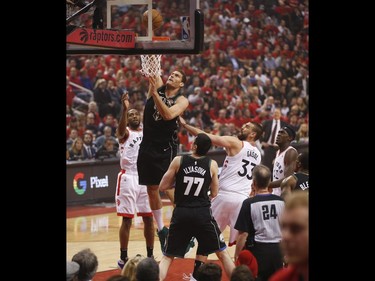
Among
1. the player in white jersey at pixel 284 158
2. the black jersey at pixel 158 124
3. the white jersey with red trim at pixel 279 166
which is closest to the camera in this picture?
the player in white jersey at pixel 284 158

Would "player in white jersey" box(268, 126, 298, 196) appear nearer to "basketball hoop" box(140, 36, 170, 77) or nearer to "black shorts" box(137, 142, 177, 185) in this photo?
"black shorts" box(137, 142, 177, 185)

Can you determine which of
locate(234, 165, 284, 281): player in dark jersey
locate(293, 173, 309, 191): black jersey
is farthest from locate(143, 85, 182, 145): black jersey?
locate(234, 165, 284, 281): player in dark jersey

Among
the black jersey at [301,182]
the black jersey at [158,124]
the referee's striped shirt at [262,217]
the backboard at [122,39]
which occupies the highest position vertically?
the backboard at [122,39]

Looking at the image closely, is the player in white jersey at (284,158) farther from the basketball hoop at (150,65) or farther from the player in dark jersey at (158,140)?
the basketball hoop at (150,65)

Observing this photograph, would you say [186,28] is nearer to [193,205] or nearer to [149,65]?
[149,65]

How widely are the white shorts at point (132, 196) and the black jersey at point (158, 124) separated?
0.72 m

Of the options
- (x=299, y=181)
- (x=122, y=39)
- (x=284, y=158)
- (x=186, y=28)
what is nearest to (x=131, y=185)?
(x=284, y=158)

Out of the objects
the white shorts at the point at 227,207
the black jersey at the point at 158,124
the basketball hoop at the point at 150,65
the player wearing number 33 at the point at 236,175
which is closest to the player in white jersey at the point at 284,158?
the player wearing number 33 at the point at 236,175

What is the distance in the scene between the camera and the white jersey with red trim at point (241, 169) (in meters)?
9.38

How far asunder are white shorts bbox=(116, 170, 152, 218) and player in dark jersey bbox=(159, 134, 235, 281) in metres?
1.95

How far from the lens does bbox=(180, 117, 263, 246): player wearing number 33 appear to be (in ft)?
30.7

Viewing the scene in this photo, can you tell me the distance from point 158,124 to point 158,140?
0.20m
